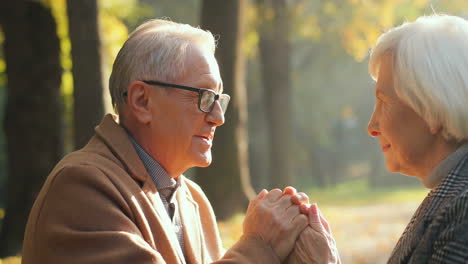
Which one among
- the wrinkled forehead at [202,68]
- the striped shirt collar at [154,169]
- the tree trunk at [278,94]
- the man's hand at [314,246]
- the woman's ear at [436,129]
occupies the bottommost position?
the tree trunk at [278,94]

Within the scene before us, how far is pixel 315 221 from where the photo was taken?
139 inches

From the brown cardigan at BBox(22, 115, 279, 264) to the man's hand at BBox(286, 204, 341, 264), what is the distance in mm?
185

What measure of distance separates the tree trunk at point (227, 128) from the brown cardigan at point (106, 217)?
788 cm

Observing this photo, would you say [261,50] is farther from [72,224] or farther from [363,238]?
[72,224]

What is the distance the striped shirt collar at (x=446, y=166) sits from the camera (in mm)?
2992

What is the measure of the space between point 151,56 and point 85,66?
357 cm

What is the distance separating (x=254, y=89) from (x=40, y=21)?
21083mm

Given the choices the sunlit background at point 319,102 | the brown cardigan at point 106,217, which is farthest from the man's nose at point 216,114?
the sunlit background at point 319,102

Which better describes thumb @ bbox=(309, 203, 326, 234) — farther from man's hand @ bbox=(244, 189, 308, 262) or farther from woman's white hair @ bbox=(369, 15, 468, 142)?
woman's white hair @ bbox=(369, 15, 468, 142)

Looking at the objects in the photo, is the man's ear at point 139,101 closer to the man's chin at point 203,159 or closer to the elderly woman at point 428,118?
the man's chin at point 203,159

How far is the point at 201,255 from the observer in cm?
353

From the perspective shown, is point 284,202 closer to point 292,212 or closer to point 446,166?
point 292,212

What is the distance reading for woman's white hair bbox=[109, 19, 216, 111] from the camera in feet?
11.0

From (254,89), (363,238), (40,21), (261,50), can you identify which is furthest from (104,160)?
(254,89)
